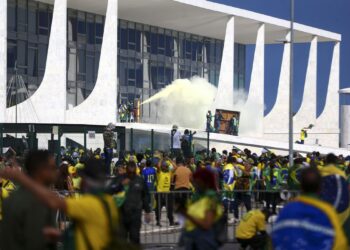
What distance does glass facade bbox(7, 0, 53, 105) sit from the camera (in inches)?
2032

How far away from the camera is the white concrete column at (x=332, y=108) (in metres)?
70.9

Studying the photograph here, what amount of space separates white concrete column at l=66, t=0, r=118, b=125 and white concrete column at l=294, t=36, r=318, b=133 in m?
22.9

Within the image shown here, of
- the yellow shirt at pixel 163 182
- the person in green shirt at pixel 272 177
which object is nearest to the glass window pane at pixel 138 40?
the person in green shirt at pixel 272 177

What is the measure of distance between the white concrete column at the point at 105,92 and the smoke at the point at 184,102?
10407 millimetres

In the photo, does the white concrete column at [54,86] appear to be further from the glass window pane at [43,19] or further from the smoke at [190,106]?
the smoke at [190,106]

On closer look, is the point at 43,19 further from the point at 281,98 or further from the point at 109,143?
the point at 109,143

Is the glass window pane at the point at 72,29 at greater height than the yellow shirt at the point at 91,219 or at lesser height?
greater

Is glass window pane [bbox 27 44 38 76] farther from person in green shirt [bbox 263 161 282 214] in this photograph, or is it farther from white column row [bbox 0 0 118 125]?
person in green shirt [bbox 263 161 282 214]

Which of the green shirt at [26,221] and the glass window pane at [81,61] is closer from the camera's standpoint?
the green shirt at [26,221]

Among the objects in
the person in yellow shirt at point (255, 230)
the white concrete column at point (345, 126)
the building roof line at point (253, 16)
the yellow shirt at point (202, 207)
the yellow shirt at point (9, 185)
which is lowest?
the person in yellow shirt at point (255, 230)

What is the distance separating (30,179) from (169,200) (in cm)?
1134

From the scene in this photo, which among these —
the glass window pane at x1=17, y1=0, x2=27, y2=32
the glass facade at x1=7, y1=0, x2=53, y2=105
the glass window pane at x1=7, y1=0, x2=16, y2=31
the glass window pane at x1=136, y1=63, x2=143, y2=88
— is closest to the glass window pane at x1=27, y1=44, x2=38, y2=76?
the glass facade at x1=7, y1=0, x2=53, y2=105

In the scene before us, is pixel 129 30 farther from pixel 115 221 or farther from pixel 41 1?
pixel 115 221

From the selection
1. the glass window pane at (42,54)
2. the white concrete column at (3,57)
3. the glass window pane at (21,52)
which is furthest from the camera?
the glass window pane at (42,54)
